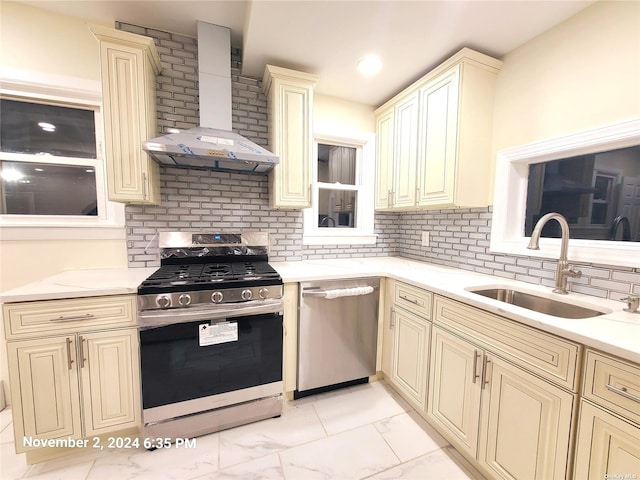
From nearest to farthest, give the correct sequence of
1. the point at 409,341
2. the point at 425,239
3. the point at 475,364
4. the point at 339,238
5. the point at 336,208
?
1. the point at 475,364
2. the point at 409,341
3. the point at 425,239
4. the point at 339,238
5. the point at 336,208

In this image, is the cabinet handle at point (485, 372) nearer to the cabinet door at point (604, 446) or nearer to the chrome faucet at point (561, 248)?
the cabinet door at point (604, 446)

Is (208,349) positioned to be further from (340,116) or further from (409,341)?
(340,116)

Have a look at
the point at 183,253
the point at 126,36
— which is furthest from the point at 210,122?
the point at 183,253

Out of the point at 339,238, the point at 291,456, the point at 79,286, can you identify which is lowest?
the point at 291,456

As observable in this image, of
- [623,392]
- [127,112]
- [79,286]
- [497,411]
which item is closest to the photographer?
[623,392]

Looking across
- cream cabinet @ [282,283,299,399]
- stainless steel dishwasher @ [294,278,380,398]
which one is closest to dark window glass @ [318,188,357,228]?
stainless steel dishwasher @ [294,278,380,398]

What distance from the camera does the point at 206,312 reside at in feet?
5.10

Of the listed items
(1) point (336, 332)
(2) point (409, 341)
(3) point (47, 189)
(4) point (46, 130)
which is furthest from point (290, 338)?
(4) point (46, 130)

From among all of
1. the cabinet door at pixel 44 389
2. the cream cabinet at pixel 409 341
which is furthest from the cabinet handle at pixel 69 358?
the cream cabinet at pixel 409 341

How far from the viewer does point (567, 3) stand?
140 centimetres

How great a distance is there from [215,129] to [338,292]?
4.88 ft

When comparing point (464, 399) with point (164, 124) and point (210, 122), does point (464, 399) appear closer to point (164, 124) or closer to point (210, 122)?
point (210, 122)

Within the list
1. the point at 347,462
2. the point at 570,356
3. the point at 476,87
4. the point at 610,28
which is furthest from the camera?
the point at 476,87

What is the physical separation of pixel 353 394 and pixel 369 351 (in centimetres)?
35
